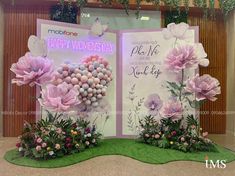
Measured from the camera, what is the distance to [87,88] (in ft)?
9.29

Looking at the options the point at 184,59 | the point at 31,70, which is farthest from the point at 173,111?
the point at 31,70

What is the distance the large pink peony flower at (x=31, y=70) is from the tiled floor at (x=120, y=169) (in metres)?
0.85

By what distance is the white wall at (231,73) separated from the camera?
367 centimetres

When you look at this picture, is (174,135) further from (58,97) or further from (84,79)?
(58,97)

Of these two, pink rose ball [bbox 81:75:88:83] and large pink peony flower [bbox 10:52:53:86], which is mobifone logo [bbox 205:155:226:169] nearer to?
pink rose ball [bbox 81:75:88:83]

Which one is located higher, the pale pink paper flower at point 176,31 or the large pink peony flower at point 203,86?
the pale pink paper flower at point 176,31

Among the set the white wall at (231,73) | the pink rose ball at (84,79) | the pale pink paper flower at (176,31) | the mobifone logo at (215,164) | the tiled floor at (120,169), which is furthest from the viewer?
Result: the white wall at (231,73)

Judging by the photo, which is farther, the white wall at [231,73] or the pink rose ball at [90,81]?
the white wall at [231,73]

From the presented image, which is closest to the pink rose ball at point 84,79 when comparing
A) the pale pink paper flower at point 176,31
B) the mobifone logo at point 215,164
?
the pale pink paper flower at point 176,31

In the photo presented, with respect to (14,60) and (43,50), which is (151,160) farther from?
(14,60)

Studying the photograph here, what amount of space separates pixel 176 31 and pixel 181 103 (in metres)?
0.93

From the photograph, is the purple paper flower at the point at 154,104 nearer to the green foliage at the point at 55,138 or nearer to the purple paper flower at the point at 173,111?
the purple paper flower at the point at 173,111

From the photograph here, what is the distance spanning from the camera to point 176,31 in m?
3.10

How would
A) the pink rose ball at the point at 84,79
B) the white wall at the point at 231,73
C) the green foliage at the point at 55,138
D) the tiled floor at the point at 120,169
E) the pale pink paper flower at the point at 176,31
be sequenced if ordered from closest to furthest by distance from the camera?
the tiled floor at the point at 120,169 < the green foliage at the point at 55,138 < the pink rose ball at the point at 84,79 < the pale pink paper flower at the point at 176,31 < the white wall at the point at 231,73
